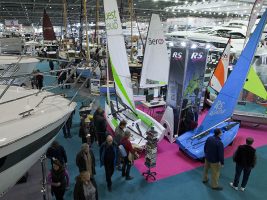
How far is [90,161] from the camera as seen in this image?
4.69m

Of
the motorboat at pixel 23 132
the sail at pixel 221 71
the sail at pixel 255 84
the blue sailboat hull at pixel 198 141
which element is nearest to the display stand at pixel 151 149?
the blue sailboat hull at pixel 198 141

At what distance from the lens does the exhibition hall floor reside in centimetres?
496

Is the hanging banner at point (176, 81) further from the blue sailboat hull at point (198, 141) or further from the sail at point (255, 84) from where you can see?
the sail at point (255, 84)

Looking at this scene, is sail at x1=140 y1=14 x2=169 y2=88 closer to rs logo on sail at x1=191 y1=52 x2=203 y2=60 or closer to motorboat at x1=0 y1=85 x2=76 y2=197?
rs logo on sail at x1=191 y1=52 x2=203 y2=60

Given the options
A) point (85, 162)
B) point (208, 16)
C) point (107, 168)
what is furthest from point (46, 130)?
point (208, 16)

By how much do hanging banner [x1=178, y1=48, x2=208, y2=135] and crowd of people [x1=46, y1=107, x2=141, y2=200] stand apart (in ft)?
7.83

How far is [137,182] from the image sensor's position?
5414mm

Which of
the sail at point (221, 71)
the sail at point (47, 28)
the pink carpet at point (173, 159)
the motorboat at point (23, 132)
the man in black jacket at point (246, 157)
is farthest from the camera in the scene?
the sail at point (47, 28)

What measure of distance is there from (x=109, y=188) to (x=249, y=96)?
27.7 ft

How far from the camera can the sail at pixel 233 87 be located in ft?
18.9

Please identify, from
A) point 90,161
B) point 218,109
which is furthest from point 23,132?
point 218,109

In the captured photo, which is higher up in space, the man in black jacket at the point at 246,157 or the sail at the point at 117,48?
the sail at the point at 117,48

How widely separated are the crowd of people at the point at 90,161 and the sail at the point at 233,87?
7.17 ft

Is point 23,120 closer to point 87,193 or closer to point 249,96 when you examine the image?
point 87,193
